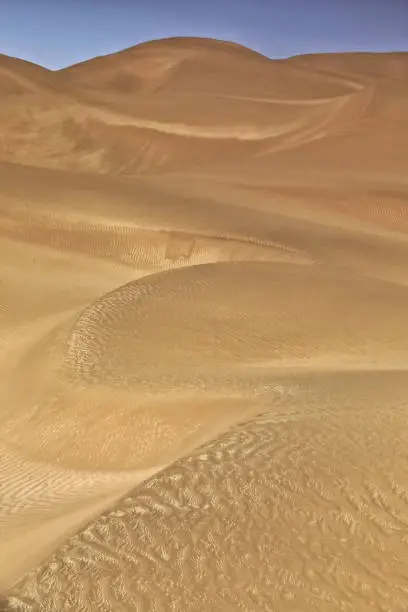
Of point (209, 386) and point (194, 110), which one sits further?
point (194, 110)

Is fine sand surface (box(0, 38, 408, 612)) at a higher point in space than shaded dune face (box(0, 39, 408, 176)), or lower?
lower

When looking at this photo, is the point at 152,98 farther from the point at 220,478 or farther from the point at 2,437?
the point at 220,478

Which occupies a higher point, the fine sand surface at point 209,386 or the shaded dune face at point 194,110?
the shaded dune face at point 194,110

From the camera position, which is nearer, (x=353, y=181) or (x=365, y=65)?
(x=353, y=181)

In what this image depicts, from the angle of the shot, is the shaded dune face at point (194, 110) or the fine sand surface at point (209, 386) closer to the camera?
the fine sand surface at point (209, 386)

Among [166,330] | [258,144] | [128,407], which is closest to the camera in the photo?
[128,407]

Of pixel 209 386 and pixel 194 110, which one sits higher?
pixel 194 110

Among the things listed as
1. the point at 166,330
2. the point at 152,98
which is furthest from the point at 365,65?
the point at 166,330

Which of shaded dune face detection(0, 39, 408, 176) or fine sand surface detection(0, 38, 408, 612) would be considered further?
shaded dune face detection(0, 39, 408, 176)
